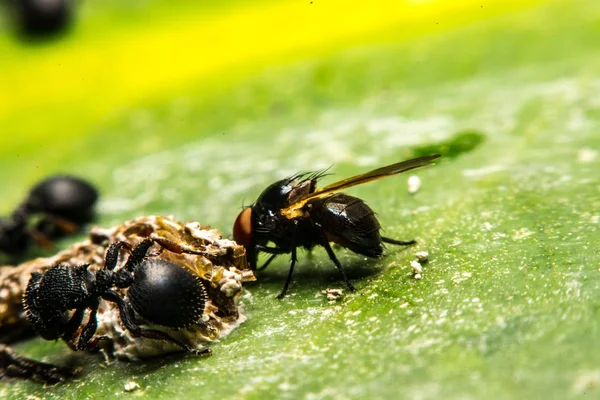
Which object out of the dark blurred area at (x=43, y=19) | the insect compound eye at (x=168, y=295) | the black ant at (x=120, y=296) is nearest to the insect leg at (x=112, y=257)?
the black ant at (x=120, y=296)

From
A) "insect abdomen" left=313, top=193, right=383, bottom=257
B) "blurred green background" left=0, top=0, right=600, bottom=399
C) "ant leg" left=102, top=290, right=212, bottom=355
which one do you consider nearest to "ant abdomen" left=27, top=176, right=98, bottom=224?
"blurred green background" left=0, top=0, right=600, bottom=399

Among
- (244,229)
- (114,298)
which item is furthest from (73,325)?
(244,229)

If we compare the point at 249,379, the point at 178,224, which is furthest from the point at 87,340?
the point at 249,379

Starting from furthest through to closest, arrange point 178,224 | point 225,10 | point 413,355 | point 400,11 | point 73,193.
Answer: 1. point 225,10
2. point 400,11
3. point 73,193
4. point 178,224
5. point 413,355

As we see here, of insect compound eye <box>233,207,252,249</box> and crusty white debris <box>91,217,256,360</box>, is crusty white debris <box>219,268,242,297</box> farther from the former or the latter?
insect compound eye <box>233,207,252,249</box>

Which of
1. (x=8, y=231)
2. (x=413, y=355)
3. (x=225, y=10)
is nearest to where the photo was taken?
(x=413, y=355)

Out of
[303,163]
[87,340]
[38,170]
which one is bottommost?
[87,340]

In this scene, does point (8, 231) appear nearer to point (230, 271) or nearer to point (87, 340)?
point (87, 340)
